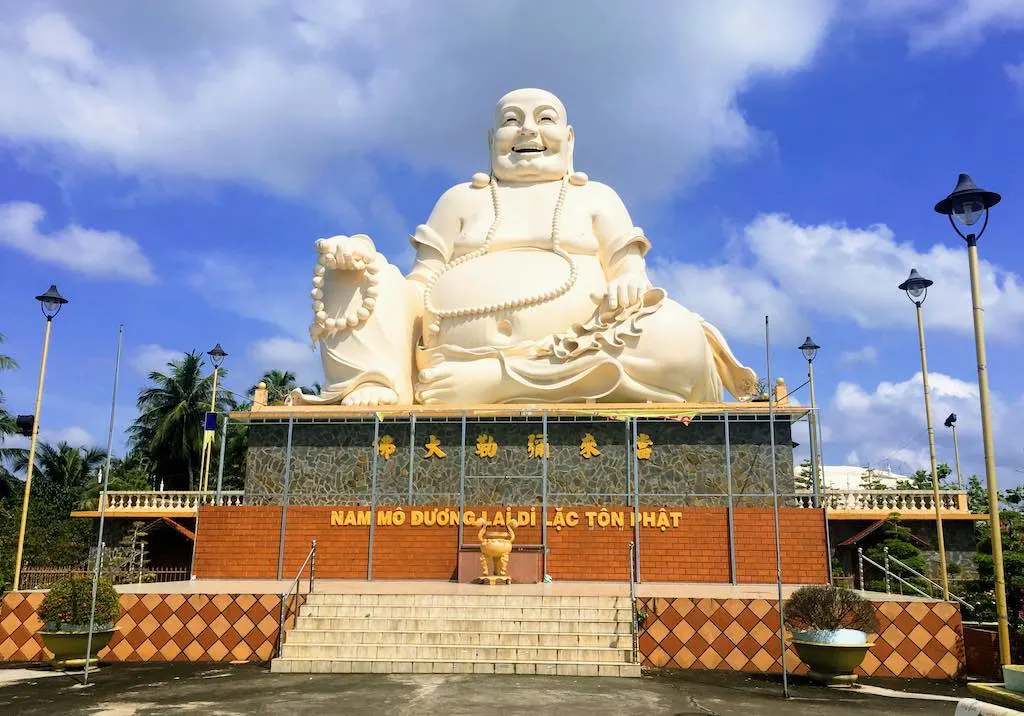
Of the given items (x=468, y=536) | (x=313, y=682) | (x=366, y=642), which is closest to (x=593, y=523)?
(x=468, y=536)

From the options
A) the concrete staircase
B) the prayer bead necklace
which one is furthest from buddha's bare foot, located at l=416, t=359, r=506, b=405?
the concrete staircase

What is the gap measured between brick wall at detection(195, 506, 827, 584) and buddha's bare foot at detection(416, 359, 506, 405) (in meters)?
2.63

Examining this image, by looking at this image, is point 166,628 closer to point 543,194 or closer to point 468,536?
point 468,536

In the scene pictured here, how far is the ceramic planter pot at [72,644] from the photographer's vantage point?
25.4 feet

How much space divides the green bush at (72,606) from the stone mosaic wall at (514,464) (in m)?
4.14

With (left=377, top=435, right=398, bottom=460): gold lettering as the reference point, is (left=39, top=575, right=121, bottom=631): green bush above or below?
below

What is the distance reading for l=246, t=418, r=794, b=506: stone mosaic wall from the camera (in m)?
11.8

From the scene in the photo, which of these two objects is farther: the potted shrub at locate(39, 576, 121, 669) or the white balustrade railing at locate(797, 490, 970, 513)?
the white balustrade railing at locate(797, 490, 970, 513)

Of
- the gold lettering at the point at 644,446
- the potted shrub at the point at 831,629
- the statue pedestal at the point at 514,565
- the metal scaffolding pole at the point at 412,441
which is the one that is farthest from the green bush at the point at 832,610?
the metal scaffolding pole at the point at 412,441

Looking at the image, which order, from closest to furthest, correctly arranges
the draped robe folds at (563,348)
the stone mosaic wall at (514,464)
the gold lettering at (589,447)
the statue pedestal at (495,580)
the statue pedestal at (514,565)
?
the statue pedestal at (495,580), the statue pedestal at (514,565), the stone mosaic wall at (514,464), the gold lettering at (589,447), the draped robe folds at (563,348)

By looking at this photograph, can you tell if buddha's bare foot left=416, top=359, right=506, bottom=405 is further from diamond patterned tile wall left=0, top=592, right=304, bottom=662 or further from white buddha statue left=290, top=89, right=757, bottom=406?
diamond patterned tile wall left=0, top=592, right=304, bottom=662

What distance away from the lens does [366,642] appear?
782 centimetres

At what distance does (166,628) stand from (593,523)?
5298 mm

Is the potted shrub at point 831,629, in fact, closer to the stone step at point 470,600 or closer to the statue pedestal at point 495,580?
the stone step at point 470,600
